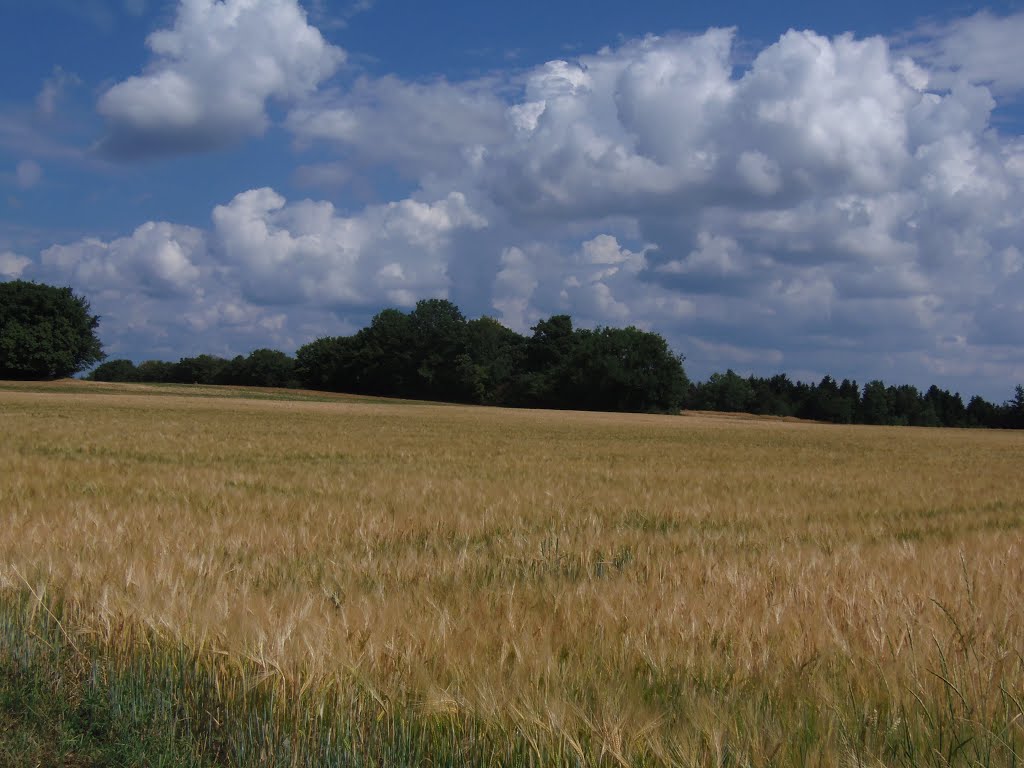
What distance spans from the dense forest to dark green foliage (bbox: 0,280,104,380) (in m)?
33.9

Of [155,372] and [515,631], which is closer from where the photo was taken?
[515,631]

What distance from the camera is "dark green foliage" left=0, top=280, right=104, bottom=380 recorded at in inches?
3440

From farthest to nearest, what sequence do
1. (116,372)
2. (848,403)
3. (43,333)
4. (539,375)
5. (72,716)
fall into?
(116,372)
(848,403)
(539,375)
(43,333)
(72,716)

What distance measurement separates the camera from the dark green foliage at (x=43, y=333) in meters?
87.4

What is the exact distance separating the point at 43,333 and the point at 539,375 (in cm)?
5812

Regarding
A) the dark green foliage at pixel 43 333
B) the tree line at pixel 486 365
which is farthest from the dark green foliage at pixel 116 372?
the dark green foliage at pixel 43 333

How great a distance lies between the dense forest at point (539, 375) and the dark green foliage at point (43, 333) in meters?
33.9

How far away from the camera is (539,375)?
3939 inches

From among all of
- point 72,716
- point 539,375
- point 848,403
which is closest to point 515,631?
point 72,716

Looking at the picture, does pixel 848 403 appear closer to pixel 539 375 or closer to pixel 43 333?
pixel 539 375

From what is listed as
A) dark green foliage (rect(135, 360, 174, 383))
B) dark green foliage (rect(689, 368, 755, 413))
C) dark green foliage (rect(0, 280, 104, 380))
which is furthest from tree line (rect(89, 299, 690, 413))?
dark green foliage (rect(689, 368, 755, 413))

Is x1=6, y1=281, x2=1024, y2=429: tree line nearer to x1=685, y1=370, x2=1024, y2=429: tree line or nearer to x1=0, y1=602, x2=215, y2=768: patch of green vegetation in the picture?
x1=685, y1=370, x2=1024, y2=429: tree line

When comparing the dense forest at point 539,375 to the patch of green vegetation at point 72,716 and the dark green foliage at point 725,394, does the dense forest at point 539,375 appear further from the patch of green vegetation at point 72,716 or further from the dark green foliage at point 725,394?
the patch of green vegetation at point 72,716

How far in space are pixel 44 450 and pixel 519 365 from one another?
98.2 metres
